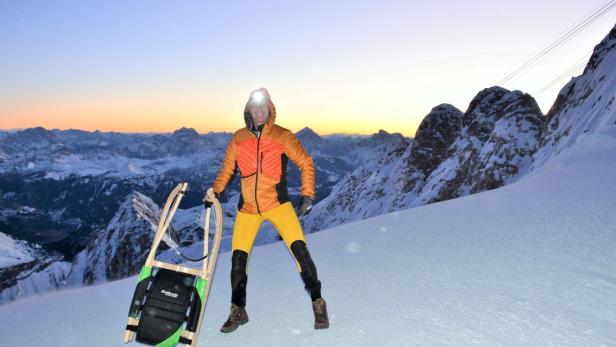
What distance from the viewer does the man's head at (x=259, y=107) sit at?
5.39 m

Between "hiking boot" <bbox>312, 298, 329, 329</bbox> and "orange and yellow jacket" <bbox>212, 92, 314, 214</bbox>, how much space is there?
1.32 metres

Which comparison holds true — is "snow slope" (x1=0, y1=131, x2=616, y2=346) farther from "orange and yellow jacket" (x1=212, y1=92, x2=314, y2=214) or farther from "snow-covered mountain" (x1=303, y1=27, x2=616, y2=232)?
"snow-covered mountain" (x1=303, y1=27, x2=616, y2=232)

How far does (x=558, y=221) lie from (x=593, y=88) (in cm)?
4340

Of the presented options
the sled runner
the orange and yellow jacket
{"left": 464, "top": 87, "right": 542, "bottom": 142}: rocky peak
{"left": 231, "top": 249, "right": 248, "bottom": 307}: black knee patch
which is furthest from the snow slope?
{"left": 464, "top": 87, "right": 542, "bottom": 142}: rocky peak

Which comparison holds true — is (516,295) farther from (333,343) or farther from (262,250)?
(262,250)

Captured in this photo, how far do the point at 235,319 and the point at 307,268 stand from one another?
1061 mm

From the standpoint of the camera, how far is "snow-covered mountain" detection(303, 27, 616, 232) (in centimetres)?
4059

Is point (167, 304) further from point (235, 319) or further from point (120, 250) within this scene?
point (120, 250)

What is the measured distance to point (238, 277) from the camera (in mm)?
5344

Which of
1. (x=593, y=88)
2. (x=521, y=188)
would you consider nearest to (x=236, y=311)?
(x=521, y=188)

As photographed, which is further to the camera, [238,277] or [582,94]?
[582,94]

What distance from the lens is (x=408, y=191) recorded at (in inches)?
4380

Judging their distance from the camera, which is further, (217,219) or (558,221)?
(558,221)

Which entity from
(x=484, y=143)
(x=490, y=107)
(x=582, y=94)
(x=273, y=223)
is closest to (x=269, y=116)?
(x=273, y=223)
